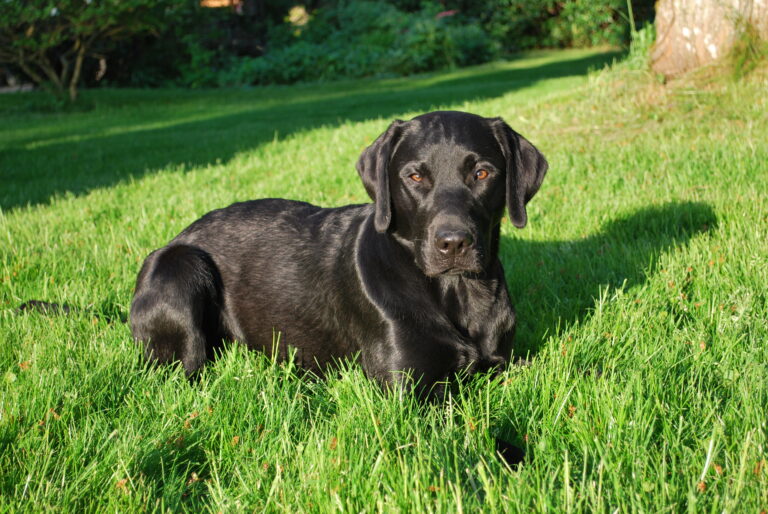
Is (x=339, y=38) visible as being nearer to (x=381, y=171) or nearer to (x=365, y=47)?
(x=365, y=47)

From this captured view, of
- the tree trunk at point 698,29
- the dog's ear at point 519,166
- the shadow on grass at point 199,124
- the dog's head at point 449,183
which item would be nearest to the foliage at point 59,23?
the shadow on grass at point 199,124

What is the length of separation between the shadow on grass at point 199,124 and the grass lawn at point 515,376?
6.12 ft

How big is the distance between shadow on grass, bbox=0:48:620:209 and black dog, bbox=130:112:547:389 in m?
4.91

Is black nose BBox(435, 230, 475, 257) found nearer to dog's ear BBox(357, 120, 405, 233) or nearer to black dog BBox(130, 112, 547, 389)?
black dog BBox(130, 112, 547, 389)

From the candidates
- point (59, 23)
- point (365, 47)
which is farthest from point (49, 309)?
point (365, 47)

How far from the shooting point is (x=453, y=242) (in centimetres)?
301

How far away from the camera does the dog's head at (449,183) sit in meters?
3.09

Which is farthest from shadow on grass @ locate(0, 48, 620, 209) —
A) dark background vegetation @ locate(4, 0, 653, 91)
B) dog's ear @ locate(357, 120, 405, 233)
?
dog's ear @ locate(357, 120, 405, 233)

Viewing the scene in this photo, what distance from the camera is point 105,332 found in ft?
12.6

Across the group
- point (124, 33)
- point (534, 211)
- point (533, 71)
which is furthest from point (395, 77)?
point (534, 211)

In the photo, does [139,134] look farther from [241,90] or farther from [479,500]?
[479,500]

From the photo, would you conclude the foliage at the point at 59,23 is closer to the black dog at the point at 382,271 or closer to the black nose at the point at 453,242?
the black dog at the point at 382,271

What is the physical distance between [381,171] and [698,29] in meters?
6.36

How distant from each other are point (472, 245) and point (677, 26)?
263 inches
